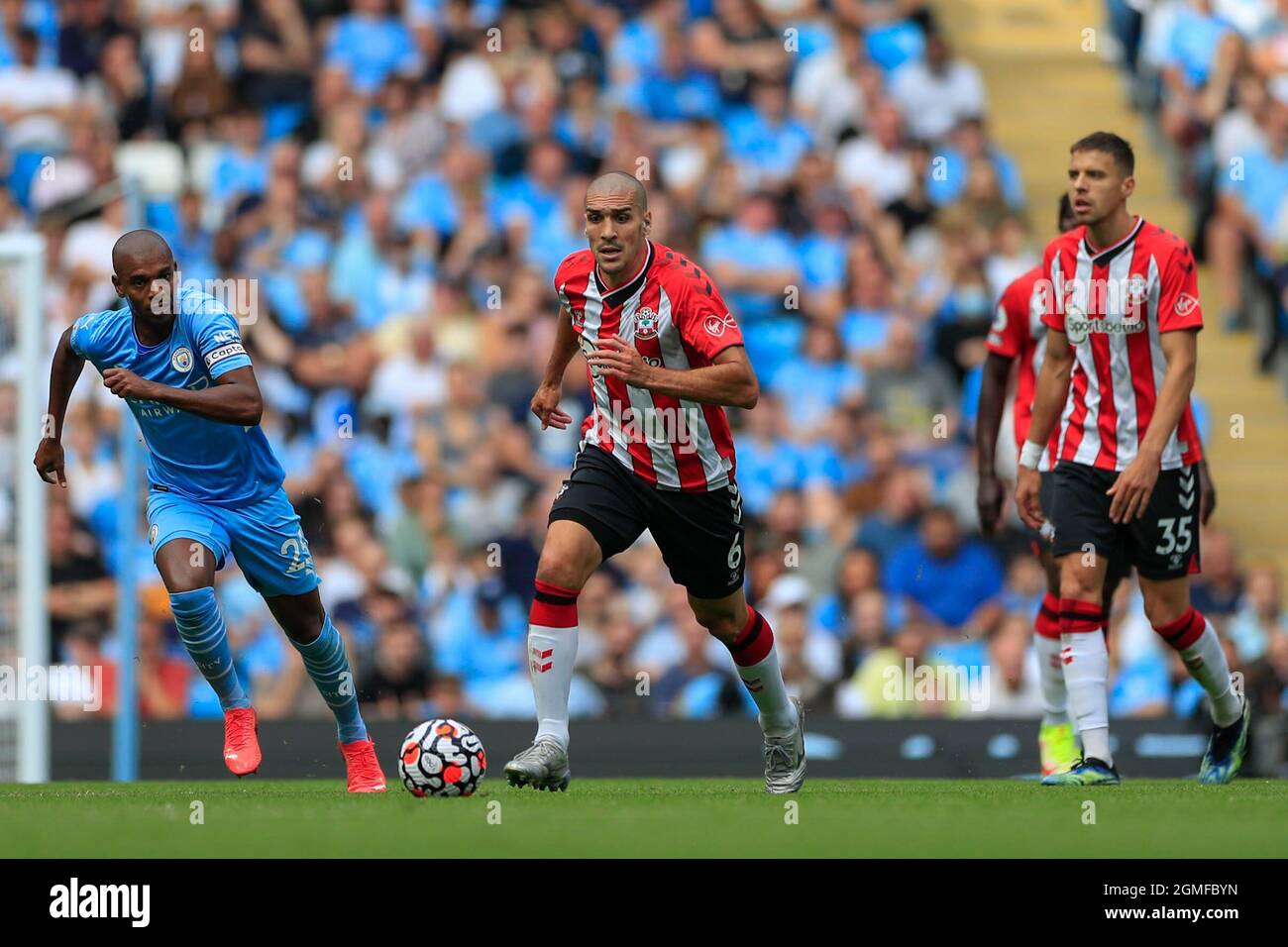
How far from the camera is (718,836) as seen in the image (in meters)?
7.45

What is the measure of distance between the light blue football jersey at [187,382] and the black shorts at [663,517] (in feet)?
4.72

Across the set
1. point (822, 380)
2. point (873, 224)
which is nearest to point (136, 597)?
point (822, 380)

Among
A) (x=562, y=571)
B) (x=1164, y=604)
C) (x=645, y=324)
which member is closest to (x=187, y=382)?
(x=562, y=571)

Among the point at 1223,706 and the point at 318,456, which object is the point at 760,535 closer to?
the point at 318,456

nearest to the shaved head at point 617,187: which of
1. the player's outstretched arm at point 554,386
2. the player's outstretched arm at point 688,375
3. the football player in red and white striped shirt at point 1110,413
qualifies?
the player's outstretched arm at point 688,375

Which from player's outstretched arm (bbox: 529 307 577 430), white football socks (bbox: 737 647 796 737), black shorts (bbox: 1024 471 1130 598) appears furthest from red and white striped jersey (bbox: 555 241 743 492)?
black shorts (bbox: 1024 471 1130 598)

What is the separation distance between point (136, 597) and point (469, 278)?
4012 mm

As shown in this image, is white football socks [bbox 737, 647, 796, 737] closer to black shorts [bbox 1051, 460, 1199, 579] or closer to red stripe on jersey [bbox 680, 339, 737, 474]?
red stripe on jersey [bbox 680, 339, 737, 474]

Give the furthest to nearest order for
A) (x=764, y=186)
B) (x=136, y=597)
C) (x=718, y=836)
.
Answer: (x=764, y=186) → (x=136, y=597) → (x=718, y=836)

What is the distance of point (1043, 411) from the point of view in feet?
31.8

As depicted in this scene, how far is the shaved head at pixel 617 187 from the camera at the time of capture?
28.3ft

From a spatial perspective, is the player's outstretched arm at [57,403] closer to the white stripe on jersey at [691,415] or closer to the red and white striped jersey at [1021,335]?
the white stripe on jersey at [691,415]

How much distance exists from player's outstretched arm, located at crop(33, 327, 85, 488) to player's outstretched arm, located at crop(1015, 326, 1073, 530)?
4.09 metres

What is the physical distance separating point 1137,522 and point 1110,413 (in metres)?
0.47
